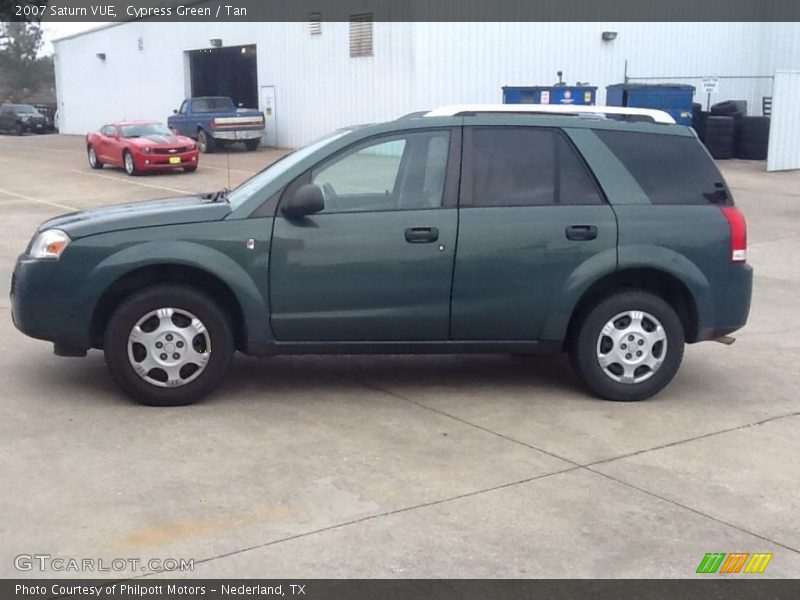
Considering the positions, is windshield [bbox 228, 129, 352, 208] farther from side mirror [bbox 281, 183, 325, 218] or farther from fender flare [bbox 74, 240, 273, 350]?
fender flare [bbox 74, 240, 273, 350]

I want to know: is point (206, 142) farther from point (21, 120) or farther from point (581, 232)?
point (581, 232)

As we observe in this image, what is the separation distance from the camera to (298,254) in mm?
6145

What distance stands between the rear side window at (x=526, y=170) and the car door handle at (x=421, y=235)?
1.22 ft

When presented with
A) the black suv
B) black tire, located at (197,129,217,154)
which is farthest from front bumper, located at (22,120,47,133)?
black tire, located at (197,129,217,154)

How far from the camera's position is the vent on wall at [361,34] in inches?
1120

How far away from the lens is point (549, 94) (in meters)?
22.9

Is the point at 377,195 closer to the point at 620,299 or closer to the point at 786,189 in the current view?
the point at 620,299

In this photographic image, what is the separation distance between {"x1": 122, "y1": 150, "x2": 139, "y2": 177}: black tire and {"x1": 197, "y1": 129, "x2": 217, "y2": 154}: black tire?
611 centimetres

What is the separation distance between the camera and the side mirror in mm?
6090

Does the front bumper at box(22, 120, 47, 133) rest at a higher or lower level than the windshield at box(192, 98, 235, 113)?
lower

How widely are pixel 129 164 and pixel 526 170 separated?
20167mm

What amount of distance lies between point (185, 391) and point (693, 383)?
134 inches

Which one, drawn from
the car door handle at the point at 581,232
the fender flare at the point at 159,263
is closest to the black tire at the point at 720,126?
the car door handle at the point at 581,232

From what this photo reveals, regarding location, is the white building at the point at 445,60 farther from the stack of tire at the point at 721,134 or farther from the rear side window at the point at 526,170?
the rear side window at the point at 526,170
